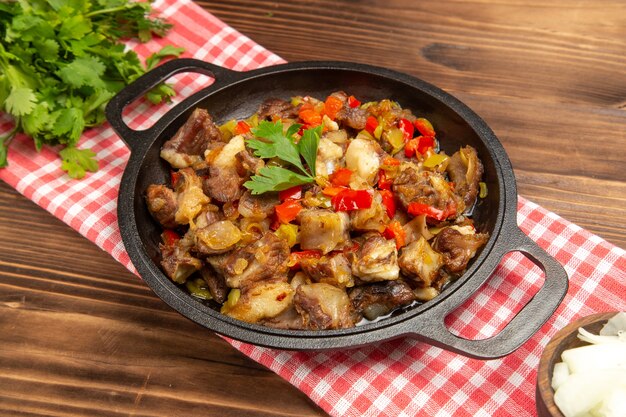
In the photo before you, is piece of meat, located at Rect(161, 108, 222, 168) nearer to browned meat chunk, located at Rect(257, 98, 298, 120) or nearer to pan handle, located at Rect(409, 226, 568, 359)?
browned meat chunk, located at Rect(257, 98, 298, 120)

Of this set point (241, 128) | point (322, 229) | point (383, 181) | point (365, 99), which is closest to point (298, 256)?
point (322, 229)

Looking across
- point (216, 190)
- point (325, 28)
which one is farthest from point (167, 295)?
point (325, 28)

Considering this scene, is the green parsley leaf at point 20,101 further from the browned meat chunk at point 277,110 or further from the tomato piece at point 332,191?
the tomato piece at point 332,191

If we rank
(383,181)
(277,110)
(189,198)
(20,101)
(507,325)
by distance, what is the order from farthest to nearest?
(20,101)
(277,110)
(383,181)
(189,198)
(507,325)

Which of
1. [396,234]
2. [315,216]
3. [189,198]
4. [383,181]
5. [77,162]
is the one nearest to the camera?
[315,216]

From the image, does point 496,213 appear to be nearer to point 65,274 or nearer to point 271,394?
point 271,394

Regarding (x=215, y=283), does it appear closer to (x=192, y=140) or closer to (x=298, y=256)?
(x=298, y=256)

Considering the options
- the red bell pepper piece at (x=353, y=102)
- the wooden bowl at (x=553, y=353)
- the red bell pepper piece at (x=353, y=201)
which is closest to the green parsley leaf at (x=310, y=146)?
the red bell pepper piece at (x=353, y=201)

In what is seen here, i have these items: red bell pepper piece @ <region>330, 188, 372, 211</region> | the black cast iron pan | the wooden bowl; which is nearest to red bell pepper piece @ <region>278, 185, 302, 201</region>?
red bell pepper piece @ <region>330, 188, 372, 211</region>
